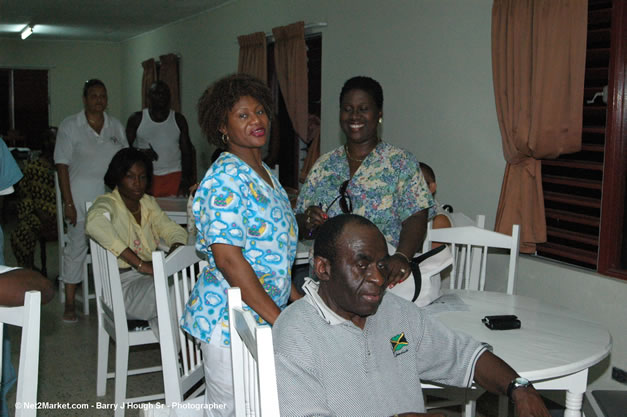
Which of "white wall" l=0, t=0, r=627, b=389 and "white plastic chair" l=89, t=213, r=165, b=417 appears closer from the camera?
"white plastic chair" l=89, t=213, r=165, b=417

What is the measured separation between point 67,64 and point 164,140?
807cm

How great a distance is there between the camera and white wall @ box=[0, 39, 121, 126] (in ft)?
40.8

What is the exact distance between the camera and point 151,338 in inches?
119

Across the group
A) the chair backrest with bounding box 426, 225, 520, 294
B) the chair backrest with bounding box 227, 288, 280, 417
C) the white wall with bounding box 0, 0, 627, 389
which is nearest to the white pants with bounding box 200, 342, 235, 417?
the chair backrest with bounding box 227, 288, 280, 417

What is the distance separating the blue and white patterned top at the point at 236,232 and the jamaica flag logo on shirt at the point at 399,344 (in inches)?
15.5

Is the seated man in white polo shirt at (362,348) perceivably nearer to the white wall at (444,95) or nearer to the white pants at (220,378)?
the white pants at (220,378)

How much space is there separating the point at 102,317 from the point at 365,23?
328 cm

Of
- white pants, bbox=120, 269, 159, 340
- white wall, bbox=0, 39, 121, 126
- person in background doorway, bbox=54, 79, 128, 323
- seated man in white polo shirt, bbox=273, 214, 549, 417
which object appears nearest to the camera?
seated man in white polo shirt, bbox=273, 214, 549, 417

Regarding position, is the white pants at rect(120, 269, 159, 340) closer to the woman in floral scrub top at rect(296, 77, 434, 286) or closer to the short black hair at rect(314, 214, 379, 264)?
the woman in floral scrub top at rect(296, 77, 434, 286)

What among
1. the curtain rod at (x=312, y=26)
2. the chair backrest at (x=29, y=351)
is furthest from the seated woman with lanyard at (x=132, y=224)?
the curtain rod at (x=312, y=26)

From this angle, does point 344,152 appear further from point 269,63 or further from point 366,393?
point 269,63

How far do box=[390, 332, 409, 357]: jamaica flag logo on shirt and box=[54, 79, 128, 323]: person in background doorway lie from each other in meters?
3.55

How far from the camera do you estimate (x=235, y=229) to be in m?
1.70

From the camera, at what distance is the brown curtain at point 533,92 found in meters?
3.29
